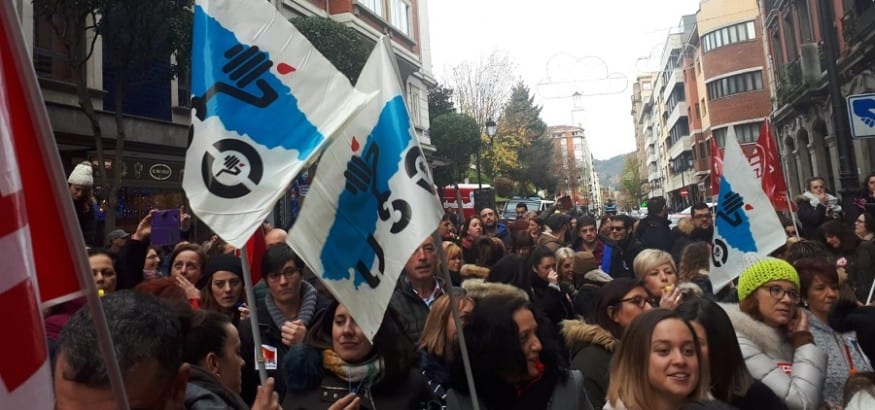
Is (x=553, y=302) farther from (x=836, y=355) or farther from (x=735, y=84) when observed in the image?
(x=735, y=84)

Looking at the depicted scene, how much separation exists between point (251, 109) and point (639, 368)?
210cm

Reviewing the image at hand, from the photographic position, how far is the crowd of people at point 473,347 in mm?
1812

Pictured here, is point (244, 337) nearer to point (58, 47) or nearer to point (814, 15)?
point (58, 47)

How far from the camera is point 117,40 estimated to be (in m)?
13.3

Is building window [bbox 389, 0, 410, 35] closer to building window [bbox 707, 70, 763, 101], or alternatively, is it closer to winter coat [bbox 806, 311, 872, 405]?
building window [bbox 707, 70, 763, 101]

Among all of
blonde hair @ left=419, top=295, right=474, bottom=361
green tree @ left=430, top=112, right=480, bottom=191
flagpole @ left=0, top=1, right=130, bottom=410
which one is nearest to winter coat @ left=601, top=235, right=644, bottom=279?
blonde hair @ left=419, top=295, right=474, bottom=361

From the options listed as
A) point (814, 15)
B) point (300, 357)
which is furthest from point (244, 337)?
point (814, 15)

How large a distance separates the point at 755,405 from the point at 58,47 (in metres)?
15.0

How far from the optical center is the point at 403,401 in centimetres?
292

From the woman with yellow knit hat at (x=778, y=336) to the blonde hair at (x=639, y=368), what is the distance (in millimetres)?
526

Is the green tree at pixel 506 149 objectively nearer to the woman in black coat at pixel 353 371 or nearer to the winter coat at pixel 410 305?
the winter coat at pixel 410 305

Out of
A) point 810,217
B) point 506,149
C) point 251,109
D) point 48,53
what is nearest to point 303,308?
point 251,109

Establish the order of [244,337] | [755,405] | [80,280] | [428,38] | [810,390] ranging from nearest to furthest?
[80,280]
[755,405]
[810,390]
[244,337]
[428,38]

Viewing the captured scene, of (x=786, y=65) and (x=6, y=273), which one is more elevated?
(x=786, y=65)
